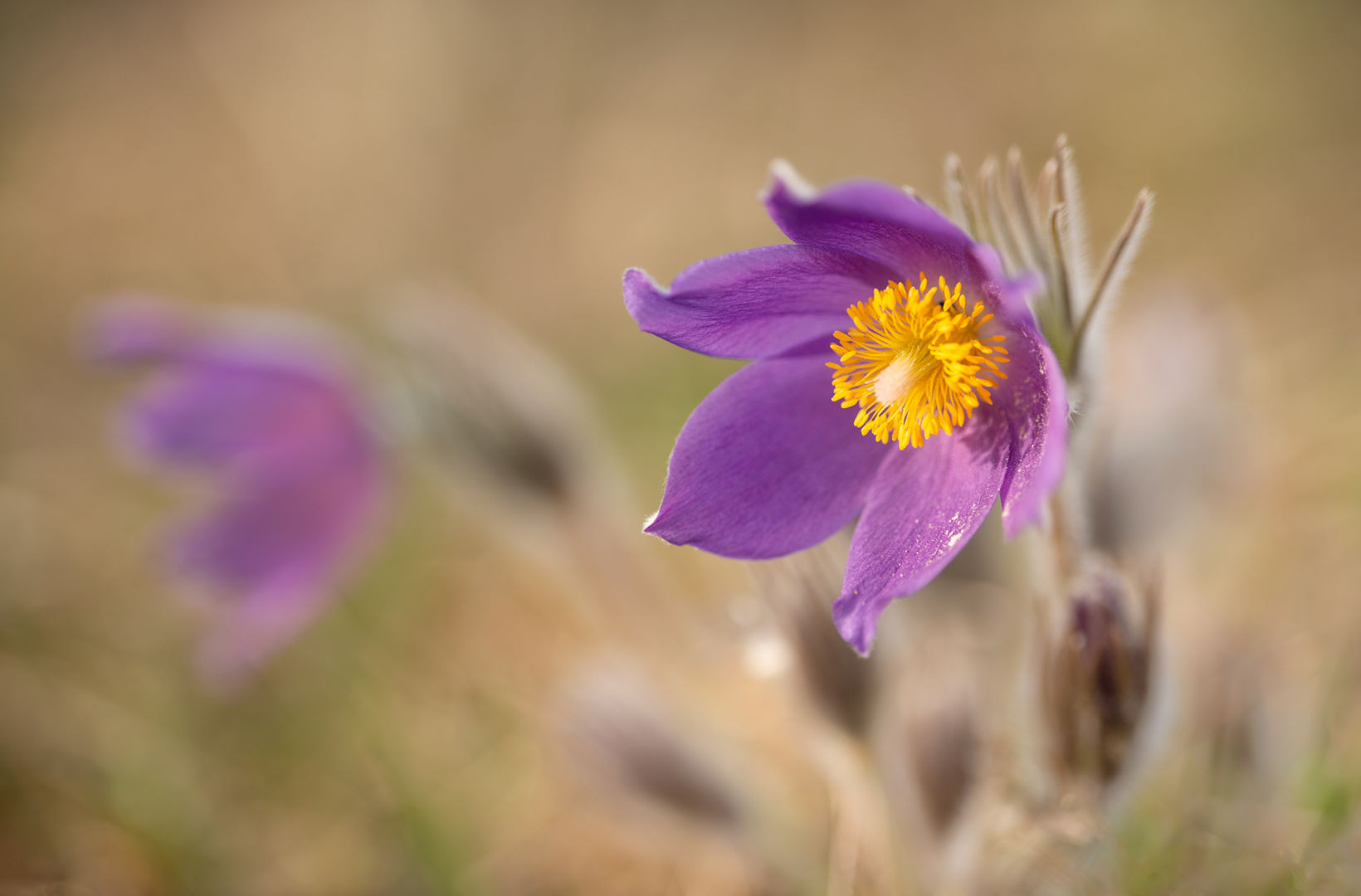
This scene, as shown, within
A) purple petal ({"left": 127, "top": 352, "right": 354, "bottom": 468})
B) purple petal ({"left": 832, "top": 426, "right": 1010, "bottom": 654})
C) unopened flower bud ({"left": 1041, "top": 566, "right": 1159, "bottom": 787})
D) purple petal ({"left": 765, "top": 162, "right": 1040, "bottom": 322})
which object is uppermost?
purple petal ({"left": 127, "top": 352, "right": 354, "bottom": 468})

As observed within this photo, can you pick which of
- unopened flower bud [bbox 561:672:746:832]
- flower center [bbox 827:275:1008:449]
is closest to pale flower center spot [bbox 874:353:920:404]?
flower center [bbox 827:275:1008:449]

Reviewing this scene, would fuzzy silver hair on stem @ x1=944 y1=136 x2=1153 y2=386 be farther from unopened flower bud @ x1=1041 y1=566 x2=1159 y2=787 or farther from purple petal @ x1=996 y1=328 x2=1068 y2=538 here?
unopened flower bud @ x1=1041 y1=566 x2=1159 y2=787

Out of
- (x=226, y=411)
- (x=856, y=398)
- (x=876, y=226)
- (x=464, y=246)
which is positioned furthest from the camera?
(x=464, y=246)

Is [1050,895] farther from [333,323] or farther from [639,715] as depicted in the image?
[333,323]

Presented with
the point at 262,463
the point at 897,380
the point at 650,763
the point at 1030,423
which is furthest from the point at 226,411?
the point at 1030,423

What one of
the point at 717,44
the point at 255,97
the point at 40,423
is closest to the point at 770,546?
the point at 40,423

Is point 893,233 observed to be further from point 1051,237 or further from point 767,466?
point 767,466

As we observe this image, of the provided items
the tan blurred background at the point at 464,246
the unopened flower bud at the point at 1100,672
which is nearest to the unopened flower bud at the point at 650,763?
the tan blurred background at the point at 464,246

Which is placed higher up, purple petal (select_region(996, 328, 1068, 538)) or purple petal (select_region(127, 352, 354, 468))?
purple petal (select_region(127, 352, 354, 468))
